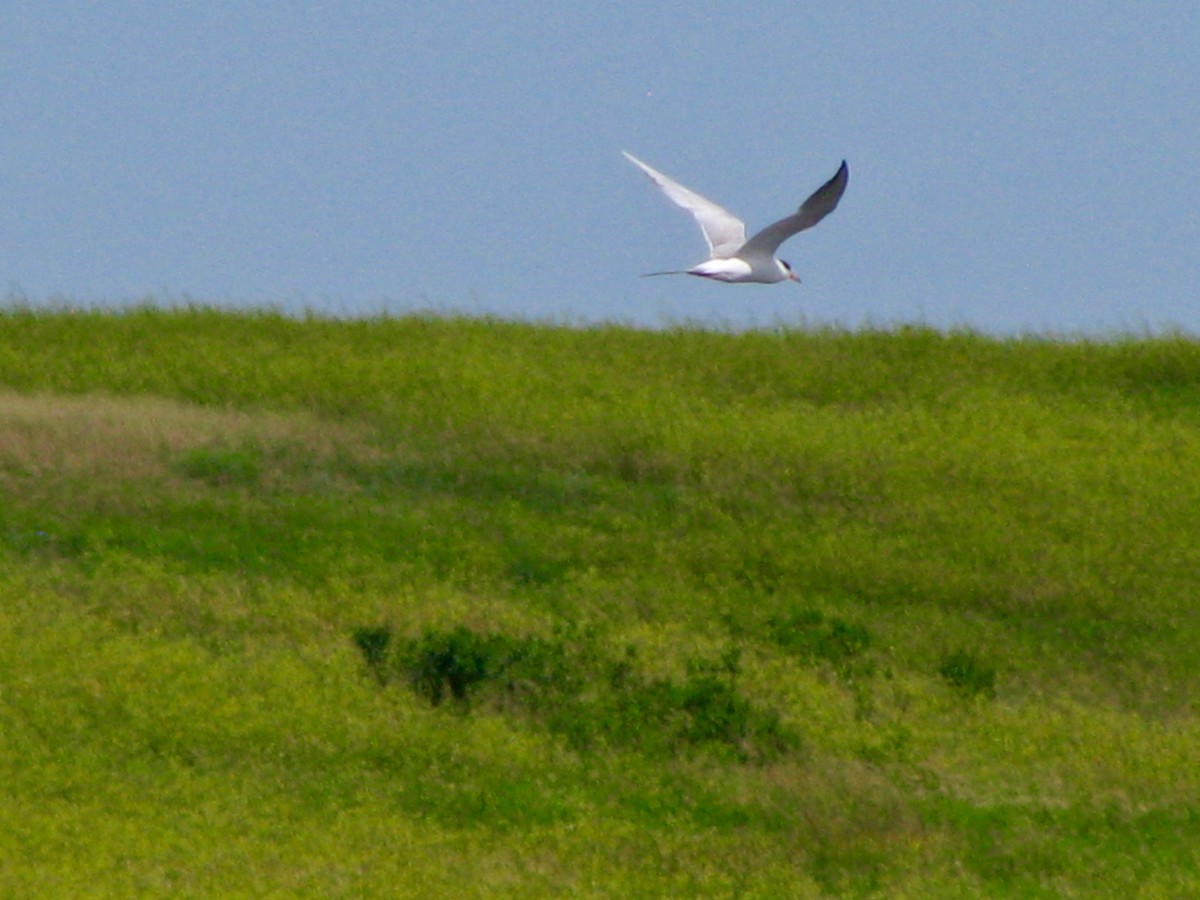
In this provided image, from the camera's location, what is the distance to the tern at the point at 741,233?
1509 cm

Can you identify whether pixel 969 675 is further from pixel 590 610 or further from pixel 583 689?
pixel 583 689

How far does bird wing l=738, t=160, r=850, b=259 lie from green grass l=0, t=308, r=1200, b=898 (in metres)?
3.10

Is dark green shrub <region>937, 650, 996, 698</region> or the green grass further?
dark green shrub <region>937, 650, 996, 698</region>

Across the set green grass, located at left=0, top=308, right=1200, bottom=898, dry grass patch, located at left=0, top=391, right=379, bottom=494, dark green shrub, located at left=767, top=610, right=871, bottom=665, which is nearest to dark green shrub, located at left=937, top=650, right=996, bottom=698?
green grass, located at left=0, top=308, right=1200, bottom=898

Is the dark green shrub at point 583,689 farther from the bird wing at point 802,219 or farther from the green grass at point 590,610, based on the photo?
the bird wing at point 802,219

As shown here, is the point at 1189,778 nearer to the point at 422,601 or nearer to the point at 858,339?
the point at 422,601

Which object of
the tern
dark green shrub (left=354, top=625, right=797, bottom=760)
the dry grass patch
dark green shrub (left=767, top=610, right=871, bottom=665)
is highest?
the tern

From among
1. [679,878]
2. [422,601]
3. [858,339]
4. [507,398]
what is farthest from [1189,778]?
[858,339]

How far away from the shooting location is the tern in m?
15.1

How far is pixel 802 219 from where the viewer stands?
50.6ft

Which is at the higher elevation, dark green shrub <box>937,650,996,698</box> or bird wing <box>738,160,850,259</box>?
bird wing <box>738,160,850,259</box>

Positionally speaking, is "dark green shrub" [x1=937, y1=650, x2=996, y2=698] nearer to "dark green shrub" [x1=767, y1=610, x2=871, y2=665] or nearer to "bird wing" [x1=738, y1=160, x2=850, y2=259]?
"dark green shrub" [x1=767, y1=610, x2=871, y2=665]

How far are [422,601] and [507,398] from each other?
566 centimetres

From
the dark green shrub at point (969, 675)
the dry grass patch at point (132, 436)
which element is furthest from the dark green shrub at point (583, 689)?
the dry grass patch at point (132, 436)
